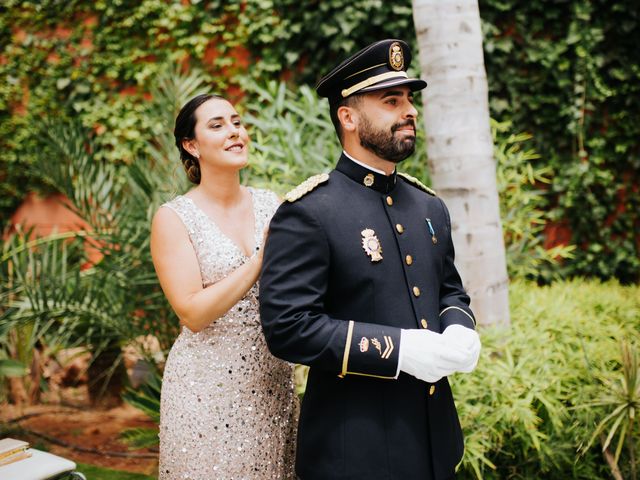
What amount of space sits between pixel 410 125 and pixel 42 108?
556cm

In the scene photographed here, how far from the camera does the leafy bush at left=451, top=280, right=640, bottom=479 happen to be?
2543mm

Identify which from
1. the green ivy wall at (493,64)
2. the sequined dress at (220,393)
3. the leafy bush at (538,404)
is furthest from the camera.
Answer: the green ivy wall at (493,64)

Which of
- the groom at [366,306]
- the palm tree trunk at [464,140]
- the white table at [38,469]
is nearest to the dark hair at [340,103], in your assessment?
the groom at [366,306]

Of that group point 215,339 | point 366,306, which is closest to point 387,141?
point 366,306

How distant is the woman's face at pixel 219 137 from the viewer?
212 cm

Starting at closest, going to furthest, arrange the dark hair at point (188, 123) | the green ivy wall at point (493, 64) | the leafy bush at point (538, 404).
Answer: the dark hair at point (188, 123) → the leafy bush at point (538, 404) → the green ivy wall at point (493, 64)

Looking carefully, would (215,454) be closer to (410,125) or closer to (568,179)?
(410,125)

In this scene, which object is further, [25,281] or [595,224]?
[595,224]

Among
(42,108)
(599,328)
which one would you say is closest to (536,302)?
(599,328)

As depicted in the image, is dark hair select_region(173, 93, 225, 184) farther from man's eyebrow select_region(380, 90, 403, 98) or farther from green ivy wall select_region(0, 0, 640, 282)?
green ivy wall select_region(0, 0, 640, 282)

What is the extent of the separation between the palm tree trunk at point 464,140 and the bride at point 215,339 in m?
1.19

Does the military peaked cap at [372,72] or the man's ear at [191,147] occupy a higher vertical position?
the military peaked cap at [372,72]

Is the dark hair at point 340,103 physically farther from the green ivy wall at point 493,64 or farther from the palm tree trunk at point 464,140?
the green ivy wall at point 493,64

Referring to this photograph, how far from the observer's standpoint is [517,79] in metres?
5.36
